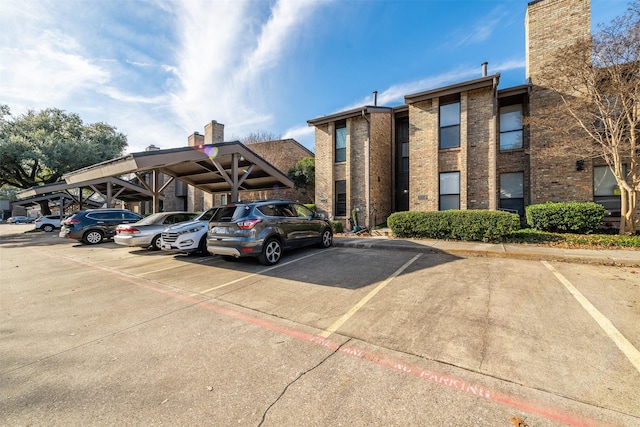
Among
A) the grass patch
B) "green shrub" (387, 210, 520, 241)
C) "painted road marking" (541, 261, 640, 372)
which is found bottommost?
"painted road marking" (541, 261, 640, 372)

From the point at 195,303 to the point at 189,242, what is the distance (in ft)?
13.8

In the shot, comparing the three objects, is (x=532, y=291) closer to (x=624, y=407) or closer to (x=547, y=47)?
(x=624, y=407)

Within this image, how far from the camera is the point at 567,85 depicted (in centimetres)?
940

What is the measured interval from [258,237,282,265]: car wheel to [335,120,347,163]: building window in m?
9.64

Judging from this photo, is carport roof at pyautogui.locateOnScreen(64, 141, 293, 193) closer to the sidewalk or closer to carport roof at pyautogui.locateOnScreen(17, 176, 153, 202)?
carport roof at pyautogui.locateOnScreen(17, 176, 153, 202)

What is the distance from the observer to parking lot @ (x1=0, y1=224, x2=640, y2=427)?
1997 mm

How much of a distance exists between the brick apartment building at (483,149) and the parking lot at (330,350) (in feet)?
23.0

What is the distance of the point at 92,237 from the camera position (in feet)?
41.1

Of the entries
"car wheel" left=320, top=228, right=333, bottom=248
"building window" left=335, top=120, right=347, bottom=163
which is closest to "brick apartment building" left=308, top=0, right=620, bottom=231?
"building window" left=335, top=120, right=347, bottom=163

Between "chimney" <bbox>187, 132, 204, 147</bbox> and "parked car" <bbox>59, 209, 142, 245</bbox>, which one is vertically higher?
"chimney" <bbox>187, 132, 204, 147</bbox>

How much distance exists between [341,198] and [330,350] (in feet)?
42.3

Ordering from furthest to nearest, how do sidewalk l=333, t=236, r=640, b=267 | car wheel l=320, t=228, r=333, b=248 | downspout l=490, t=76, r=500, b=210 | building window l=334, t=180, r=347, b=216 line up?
building window l=334, t=180, r=347, b=216 < downspout l=490, t=76, r=500, b=210 < car wheel l=320, t=228, r=333, b=248 < sidewalk l=333, t=236, r=640, b=267

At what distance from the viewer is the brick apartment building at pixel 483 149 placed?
35.6 ft

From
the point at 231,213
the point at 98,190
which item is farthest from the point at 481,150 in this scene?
the point at 98,190
